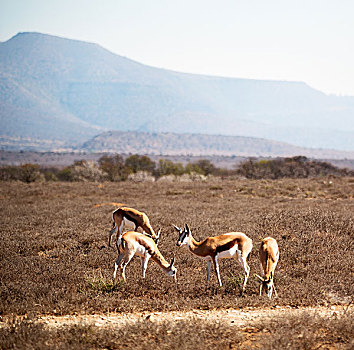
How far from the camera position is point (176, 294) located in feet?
27.4

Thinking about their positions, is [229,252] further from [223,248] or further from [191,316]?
[191,316]

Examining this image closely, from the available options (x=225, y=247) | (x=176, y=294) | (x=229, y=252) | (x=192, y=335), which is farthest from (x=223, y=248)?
(x=192, y=335)

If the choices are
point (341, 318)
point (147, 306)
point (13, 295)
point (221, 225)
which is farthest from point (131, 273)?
point (221, 225)

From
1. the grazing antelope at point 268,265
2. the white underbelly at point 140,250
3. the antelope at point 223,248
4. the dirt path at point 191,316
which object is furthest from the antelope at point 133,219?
the dirt path at point 191,316

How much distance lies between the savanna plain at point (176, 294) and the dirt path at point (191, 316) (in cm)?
2

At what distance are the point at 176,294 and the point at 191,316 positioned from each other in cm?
89

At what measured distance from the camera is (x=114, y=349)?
6.32 m

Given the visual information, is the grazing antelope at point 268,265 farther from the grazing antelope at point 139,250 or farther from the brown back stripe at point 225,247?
the grazing antelope at point 139,250

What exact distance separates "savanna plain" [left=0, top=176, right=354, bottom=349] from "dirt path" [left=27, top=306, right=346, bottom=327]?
0.02 m

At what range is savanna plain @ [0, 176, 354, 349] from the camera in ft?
21.0

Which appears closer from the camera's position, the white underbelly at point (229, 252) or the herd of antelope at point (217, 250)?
the herd of antelope at point (217, 250)

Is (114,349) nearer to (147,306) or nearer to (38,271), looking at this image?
(147,306)

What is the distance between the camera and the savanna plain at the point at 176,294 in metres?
6.40

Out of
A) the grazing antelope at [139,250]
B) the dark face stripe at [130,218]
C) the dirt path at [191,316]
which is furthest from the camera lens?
the dark face stripe at [130,218]
